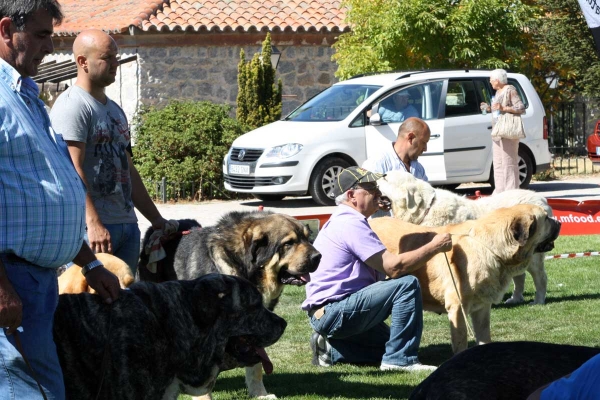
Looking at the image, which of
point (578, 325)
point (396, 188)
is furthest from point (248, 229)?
point (578, 325)

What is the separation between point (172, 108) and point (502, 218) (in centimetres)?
1271

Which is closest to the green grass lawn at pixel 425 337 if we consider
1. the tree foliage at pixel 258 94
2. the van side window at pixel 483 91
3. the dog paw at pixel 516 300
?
the dog paw at pixel 516 300

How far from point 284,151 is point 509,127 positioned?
12.9 feet

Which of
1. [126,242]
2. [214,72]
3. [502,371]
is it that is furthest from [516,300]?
[214,72]

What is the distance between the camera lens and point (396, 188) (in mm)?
8625

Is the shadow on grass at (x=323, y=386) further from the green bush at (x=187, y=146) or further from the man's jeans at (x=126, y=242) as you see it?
the green bush at (x=187, y=146)

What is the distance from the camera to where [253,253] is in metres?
5.71

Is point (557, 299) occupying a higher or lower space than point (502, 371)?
lower

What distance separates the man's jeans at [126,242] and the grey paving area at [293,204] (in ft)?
26.3

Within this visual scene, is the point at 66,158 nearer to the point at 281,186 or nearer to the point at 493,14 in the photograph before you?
the point at 281,186

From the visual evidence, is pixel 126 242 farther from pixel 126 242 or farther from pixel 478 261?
pixel 478 261

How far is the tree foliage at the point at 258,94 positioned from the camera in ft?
65.6

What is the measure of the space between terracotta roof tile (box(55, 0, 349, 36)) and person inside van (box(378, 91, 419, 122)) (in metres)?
6.98

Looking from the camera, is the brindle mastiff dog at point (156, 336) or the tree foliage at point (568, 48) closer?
the brindle mastiff dog at point (156, 336)
